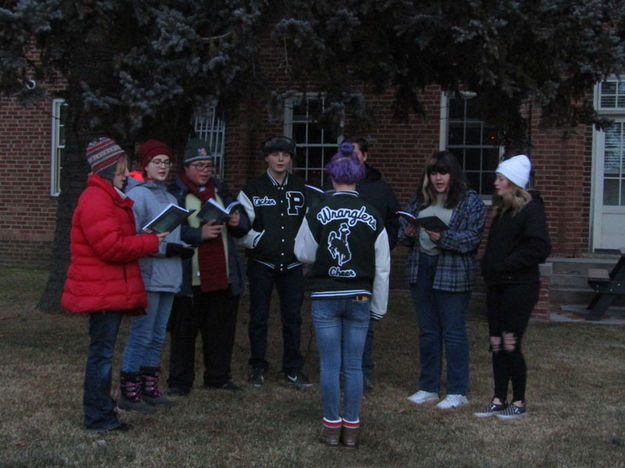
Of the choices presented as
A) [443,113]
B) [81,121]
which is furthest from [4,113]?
[443,113]

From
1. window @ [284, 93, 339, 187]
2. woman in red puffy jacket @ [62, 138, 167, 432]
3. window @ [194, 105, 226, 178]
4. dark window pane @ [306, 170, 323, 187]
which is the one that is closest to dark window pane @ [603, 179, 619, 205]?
window @ [284, 93, 339, 187]

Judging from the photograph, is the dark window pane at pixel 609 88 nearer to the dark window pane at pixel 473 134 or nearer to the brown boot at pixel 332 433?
the dark window pane at pixel 473 134

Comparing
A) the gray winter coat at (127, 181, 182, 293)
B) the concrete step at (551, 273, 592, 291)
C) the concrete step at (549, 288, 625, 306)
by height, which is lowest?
the concrete step at (549, 288, 625, 306)

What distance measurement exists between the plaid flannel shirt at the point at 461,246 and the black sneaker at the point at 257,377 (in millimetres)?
1545

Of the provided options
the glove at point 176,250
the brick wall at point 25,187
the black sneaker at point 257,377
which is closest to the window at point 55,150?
the brick wall at point 25,187

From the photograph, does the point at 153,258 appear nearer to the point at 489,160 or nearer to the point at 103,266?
the point at 103,266

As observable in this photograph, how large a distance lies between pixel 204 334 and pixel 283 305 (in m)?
0.68

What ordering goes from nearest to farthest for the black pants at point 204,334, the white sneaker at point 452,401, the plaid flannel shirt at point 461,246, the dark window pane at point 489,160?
the plaid flannel shirt at point 461,246, the white sneaker at point 452,401, the black pants at point 204,334, the dark window pane at point 489,160

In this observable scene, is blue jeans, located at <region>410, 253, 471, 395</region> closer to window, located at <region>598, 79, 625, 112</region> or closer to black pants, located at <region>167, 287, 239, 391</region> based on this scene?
black pants, located at <region>167, 287, 239, 391</region>

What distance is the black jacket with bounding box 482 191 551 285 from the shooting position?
211 inches

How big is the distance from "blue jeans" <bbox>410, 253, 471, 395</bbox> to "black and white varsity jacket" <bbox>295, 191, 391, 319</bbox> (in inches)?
44.4

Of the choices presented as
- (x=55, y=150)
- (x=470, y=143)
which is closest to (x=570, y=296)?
(x=470, y=143)

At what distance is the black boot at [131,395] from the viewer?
544cm

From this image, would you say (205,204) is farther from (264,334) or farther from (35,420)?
(35,420)
